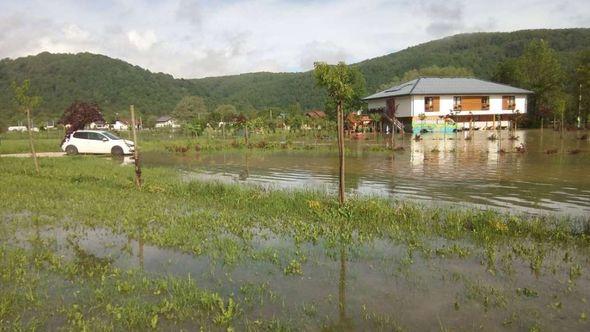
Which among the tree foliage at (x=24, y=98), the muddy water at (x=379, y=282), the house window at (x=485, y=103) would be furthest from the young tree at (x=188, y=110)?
the muddy water at (x=379, y=282)

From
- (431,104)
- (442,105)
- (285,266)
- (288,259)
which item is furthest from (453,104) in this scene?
(285,266)

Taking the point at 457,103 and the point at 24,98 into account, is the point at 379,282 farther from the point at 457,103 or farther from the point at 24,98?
the point at 457,103

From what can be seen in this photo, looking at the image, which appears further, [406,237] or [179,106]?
[179,106]

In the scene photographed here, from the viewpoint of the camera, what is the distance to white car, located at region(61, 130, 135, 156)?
2772 centimetres

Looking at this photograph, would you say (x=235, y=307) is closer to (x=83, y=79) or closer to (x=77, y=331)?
(x=77, y=331)

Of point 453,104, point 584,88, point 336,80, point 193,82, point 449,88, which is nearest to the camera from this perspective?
point 336,80

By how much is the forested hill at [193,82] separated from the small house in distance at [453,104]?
28.6 meters

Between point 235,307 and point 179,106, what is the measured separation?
109 meters

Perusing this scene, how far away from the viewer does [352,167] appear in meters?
20.6

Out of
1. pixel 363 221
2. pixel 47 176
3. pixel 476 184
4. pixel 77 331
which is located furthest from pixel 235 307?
pixel 47 176

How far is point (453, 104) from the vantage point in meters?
53.4

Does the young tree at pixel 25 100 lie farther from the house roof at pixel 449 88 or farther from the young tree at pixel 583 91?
the young tree at pixel 583 91

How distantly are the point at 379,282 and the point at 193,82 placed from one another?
150540 mm

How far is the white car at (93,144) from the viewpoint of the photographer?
2772cm
